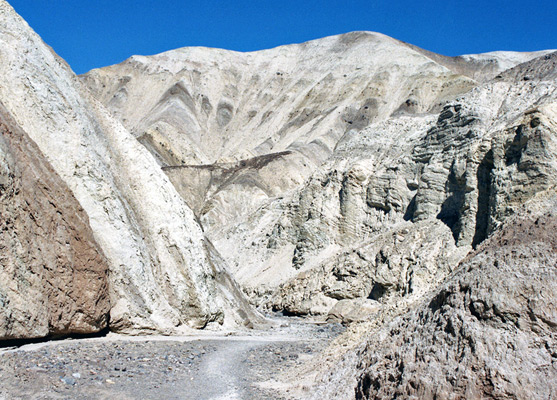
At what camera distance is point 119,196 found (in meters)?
16.2

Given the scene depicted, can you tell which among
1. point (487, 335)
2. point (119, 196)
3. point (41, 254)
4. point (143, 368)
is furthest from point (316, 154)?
point (487, 335)

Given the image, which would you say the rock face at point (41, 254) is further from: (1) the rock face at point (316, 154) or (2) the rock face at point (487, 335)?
(1) the rock face at point (316, 154)

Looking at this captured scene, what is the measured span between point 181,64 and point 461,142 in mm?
77316

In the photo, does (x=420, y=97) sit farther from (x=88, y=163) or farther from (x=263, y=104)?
(x=88, y=163)

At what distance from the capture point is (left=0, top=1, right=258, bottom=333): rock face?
49.2 feet

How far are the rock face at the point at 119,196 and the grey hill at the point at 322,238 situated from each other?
5cm

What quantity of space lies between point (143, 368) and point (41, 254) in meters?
3.24

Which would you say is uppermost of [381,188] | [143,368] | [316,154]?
[316,154]

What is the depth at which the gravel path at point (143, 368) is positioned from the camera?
8.77 metres

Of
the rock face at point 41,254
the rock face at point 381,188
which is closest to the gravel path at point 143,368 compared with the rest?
the rock face at point 41,254

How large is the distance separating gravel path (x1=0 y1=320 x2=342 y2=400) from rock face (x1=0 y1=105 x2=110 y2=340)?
1.72 feet

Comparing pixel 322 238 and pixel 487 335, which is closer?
pixel 487 335

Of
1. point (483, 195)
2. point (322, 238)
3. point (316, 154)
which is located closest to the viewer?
point (483, 195)

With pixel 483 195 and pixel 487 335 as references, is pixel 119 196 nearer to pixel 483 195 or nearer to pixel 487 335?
pixel 487 335
